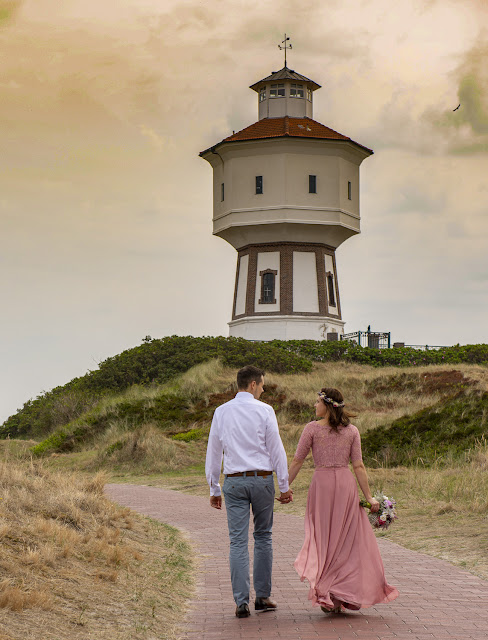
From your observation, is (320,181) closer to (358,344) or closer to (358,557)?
(358,344)

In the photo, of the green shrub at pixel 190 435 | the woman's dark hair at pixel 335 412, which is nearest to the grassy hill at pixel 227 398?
the green shrub at pixel 190 435

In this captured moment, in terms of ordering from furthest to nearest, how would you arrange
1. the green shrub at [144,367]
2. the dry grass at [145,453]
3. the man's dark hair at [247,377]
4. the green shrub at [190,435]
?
the green shrub at [144,367] < the green shrub at [190,435] < the dry grass at [145,453] < the man's dark hair at [247,377]

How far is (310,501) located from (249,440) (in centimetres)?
78

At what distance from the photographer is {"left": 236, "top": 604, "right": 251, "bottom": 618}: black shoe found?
24.9 ft

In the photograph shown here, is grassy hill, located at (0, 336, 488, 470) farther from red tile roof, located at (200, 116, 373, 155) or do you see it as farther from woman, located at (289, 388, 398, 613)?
woman, located at (289, 388, 398, 613)

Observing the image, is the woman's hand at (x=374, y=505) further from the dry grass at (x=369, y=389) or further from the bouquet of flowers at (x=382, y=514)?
the dry grass at (x=369, y=389)

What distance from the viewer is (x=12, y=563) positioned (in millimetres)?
7812

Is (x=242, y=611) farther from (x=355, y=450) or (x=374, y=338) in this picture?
(x=374, y=338)

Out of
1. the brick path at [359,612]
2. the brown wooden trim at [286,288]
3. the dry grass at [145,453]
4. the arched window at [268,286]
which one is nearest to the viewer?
the brick path at [359,612]

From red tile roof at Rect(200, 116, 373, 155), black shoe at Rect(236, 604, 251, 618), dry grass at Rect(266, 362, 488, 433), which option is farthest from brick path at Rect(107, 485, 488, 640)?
red tile roof at Rect(200, 116, 373, 155)

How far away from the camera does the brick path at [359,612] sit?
7047 mm

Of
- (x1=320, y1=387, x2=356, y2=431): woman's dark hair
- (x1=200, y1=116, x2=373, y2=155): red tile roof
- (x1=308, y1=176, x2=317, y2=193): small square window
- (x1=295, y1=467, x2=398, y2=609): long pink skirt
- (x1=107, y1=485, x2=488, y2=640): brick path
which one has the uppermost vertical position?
(x1=200, y1=116, x2=373, y2=155): red tile roof

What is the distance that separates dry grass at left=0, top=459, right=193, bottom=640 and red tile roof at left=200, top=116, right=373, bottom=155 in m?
38.1

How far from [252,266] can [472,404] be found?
85.8 feet
